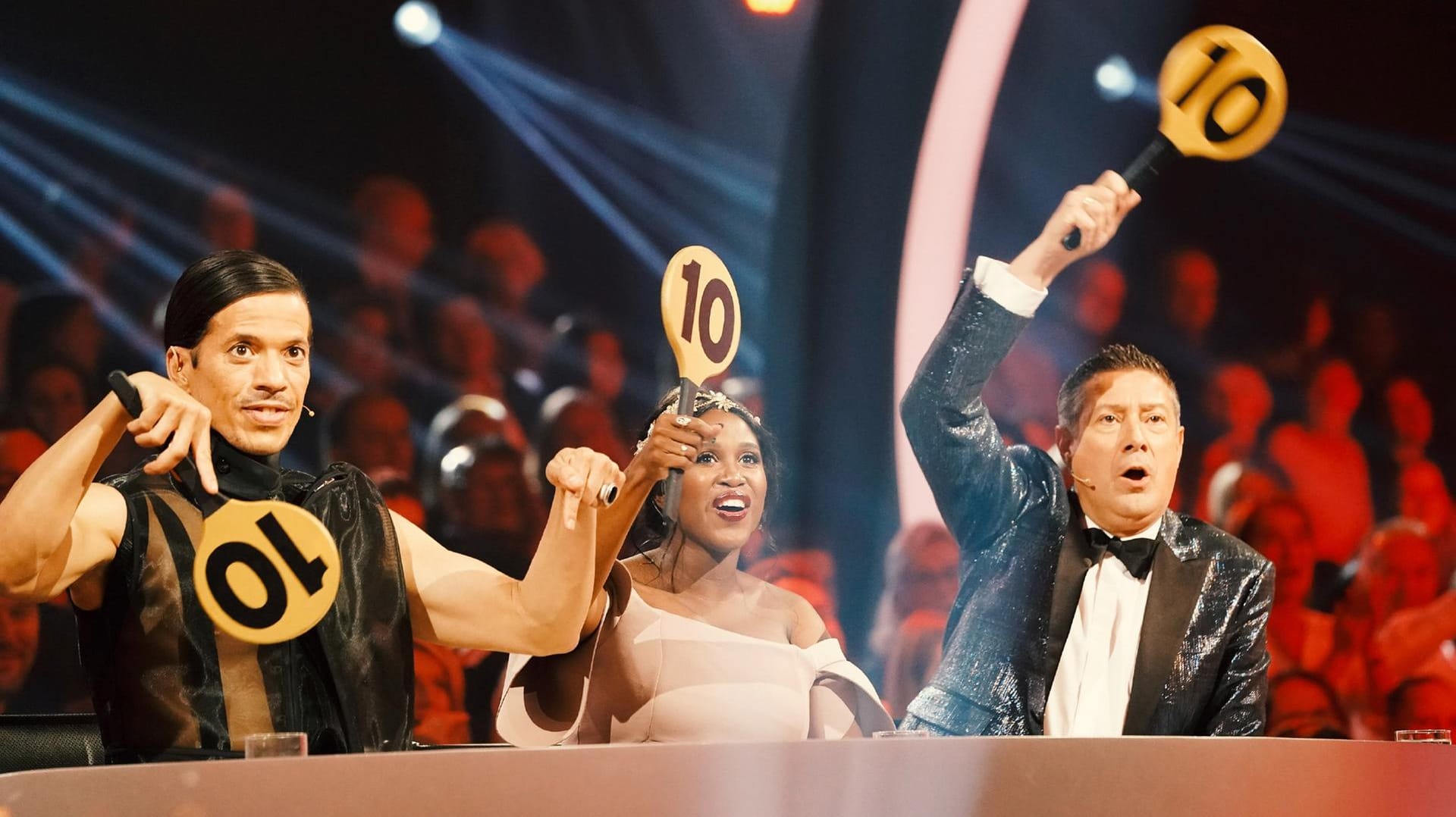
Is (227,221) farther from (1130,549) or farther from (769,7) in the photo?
(1130,549)

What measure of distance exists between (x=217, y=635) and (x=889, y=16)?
3100 mm

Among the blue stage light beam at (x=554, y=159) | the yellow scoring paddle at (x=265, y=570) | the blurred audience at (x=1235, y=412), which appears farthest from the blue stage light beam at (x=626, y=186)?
the yellow scoring paddle at (x=265, y=570)

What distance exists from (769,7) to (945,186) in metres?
0.71

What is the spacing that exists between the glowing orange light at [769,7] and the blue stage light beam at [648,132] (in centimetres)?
39

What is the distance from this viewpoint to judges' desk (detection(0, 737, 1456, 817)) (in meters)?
1.15

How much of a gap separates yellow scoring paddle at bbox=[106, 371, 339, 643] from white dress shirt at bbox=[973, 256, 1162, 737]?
107 cm

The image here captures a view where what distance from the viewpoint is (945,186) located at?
435cm

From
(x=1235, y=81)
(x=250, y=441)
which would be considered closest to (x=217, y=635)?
(x=250, y=441)

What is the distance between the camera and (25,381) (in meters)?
3.20

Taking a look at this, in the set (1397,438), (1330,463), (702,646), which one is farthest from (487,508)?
(1397,438)

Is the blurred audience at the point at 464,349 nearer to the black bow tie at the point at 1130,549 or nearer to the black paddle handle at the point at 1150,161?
the black bow tie at the point at 1130,549

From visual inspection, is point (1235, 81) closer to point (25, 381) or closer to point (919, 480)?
point (919, 480)

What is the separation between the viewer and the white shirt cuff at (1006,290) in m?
2.14

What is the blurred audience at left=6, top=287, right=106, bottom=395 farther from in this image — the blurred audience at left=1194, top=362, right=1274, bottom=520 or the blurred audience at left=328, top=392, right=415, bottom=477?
the blurred audience at left=1194, top=362, right=1274, bottom=520
